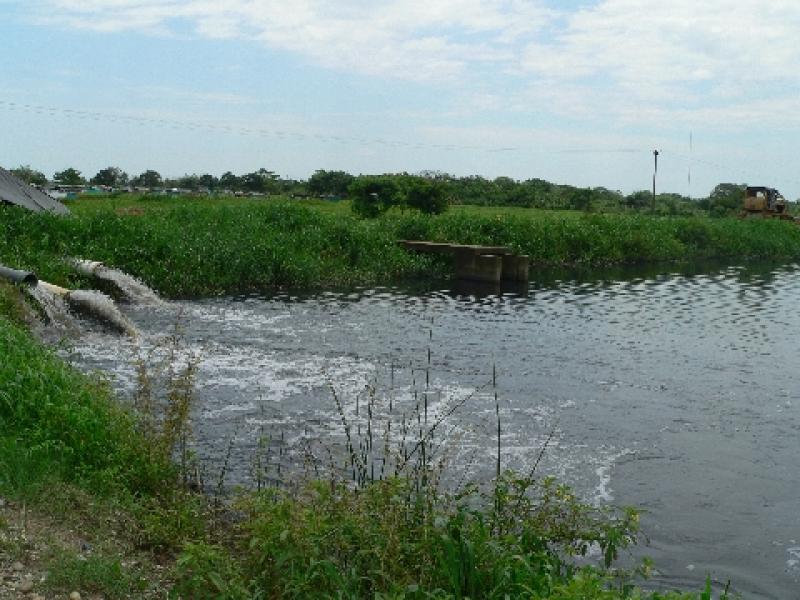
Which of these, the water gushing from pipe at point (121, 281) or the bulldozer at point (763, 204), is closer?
the water gushing from pipe at point (121, 281)

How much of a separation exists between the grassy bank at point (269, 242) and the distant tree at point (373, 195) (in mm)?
7084

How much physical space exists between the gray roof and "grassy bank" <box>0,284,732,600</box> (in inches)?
710

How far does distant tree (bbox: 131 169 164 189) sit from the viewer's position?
6132 centimetres

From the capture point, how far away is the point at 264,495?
676cm

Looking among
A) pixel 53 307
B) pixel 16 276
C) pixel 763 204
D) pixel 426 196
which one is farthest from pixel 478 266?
pixel 763 204

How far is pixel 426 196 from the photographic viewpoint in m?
45.9

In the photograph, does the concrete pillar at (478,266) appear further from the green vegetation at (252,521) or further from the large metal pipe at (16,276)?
the green vegetation at (252,521)

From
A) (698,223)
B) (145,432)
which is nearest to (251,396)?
(145,432)

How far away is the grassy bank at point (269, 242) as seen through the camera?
23391mm

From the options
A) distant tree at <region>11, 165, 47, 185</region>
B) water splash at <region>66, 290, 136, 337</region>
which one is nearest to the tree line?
distant tree at <region>11, 165, 47, 185</region>

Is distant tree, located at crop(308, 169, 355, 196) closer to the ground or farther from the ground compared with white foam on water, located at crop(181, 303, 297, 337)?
farther from the ground

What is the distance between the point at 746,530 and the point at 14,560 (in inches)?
256

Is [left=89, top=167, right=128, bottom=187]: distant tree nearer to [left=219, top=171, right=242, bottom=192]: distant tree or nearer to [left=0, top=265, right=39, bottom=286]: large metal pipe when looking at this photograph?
[left=219, top=171, right=242, bottom=192]: distant tree

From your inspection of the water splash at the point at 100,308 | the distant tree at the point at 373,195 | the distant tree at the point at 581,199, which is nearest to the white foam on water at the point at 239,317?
the water splash at the point at 100,308
